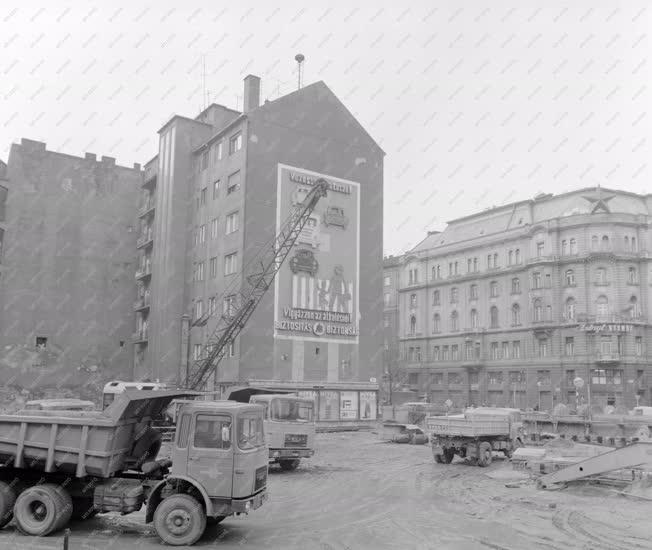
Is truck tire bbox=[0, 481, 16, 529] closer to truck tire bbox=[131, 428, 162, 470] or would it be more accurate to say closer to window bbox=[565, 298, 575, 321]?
truck tire bbox=[131, 428, 162, 470]

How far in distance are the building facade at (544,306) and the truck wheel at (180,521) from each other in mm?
50530

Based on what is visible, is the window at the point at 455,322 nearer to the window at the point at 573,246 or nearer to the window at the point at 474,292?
the window at the point at 474,292

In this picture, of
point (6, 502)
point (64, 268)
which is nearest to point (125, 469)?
point (6, 502)

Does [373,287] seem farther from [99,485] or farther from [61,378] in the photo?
[99,485]

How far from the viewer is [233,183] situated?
4797 cm

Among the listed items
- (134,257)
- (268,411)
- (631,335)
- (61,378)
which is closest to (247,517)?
(268,411)

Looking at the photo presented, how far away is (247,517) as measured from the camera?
584 inches

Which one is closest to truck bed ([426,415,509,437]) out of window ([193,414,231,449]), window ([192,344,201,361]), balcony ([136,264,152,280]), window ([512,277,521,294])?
window ([193,414,231,449])

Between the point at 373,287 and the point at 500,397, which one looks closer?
the point at 373,287

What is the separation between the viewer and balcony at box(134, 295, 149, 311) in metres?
53.9

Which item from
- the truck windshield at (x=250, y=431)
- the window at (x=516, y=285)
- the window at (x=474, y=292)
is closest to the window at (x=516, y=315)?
the window at (x=516, y=285)

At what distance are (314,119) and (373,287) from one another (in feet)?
44.6

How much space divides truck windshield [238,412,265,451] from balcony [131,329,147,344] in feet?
136

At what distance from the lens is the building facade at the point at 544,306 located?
212 ft
